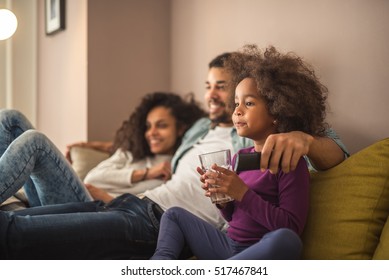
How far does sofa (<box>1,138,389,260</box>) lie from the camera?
3.71 feet

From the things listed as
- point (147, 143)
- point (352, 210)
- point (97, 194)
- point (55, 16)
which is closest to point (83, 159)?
point (147, 143)

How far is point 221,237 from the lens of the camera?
4.04ft

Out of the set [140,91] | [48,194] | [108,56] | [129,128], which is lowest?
[48,194]

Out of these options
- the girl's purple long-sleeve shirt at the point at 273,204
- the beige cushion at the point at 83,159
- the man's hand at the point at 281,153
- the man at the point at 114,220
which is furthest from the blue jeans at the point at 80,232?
the beige cushion at the point at 83,159

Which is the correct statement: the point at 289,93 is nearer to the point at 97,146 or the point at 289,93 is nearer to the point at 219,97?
the point at 219,97

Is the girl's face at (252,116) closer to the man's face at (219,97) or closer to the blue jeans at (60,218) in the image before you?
the blue jeans at (60,218)

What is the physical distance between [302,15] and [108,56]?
1151mm

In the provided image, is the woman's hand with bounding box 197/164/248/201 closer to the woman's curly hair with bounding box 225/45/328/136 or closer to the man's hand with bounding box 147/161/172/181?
the woman's curly hair with bounding box 225/45/328/136

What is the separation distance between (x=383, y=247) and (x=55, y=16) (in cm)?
180

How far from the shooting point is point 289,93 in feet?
3.89

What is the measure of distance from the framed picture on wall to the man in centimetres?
104

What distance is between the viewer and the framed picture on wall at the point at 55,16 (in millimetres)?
2215
